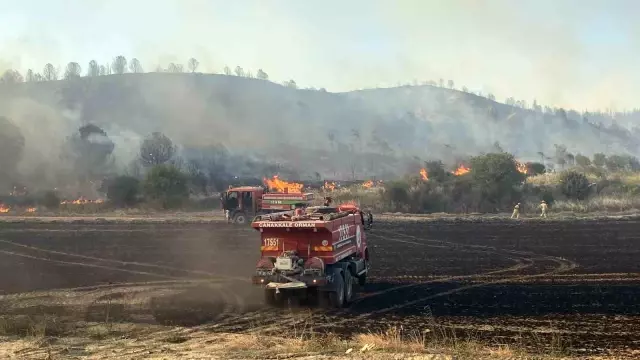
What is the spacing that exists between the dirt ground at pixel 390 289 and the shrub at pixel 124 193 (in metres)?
27.3

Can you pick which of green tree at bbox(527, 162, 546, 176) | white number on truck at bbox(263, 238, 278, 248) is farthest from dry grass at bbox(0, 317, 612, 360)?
green tree at bbox(527, 162, 546, 176)

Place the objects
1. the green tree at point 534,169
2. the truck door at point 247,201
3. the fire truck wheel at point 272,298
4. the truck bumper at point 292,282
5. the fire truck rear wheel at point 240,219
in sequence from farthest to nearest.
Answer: the green tree at point 534,169 → the fire truck rear wheel at point 240,219 → the truck door at point 247,201 → the fire truck wheel at point 272,298 → the truck bumper at point 292,282

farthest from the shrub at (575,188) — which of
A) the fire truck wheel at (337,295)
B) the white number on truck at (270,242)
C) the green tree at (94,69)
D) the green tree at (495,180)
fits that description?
the green tree at (94,69)

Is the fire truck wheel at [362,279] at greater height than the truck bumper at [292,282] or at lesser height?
lesser

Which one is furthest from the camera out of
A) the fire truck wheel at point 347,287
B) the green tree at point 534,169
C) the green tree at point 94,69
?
the green tree at point 94,69

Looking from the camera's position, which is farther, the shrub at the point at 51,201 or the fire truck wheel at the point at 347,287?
the shrub at the point at 51,201

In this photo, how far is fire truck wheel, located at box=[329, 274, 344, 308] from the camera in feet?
47.2

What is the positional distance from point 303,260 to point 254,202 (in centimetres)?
2632

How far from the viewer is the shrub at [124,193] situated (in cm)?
5881

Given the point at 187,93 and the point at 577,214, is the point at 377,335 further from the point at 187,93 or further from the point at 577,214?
the point at 187,93

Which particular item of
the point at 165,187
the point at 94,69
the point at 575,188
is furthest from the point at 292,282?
the point at 94,69

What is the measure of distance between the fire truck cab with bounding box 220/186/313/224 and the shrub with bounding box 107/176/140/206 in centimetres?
2025

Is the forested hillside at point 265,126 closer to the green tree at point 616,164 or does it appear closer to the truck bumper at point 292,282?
the green tree at point 616,164

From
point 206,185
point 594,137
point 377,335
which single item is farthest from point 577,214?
point 594,137
